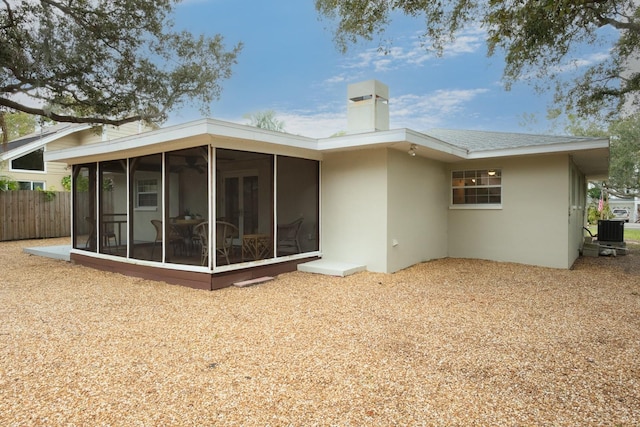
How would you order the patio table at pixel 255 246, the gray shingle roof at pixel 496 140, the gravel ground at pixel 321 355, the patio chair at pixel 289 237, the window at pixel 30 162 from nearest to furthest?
the gravel ground at pixel 321 355, the patio table at pixel 255 246, the patio chair at pixel 289 237, the gray shingle roof at pixel 496 140, the window at pixel 30 162

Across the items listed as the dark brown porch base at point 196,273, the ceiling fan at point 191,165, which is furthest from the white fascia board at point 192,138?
the dark brown porch base at point 196,273

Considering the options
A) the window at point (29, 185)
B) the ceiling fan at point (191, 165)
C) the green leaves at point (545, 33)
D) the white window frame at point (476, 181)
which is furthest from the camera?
the window at point (29, 185)

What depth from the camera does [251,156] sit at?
6.80 meters

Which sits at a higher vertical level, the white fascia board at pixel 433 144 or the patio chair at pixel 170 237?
the white fascia board at pixel 433 144

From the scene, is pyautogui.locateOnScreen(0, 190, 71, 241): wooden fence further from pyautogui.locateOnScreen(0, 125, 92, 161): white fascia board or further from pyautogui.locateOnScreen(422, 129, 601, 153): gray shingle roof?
pyautogui.locateOnScreen(422, 129, 601, 153): gray shingle roof

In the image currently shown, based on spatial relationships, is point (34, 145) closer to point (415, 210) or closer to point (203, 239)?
point (203, 239)

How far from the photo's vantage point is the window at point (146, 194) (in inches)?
281

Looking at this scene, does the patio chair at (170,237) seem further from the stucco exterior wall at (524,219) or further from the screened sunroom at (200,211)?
the stucco exterior wall at (524,219)

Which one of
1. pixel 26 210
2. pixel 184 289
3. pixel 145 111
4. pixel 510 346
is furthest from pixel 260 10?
pixel 510 346

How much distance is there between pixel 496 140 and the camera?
931cm

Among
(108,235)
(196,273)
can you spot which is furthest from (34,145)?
(196,273)

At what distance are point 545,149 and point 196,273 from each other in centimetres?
690

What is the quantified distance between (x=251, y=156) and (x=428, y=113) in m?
22.9

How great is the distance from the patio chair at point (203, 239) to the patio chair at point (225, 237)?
0.18 m
